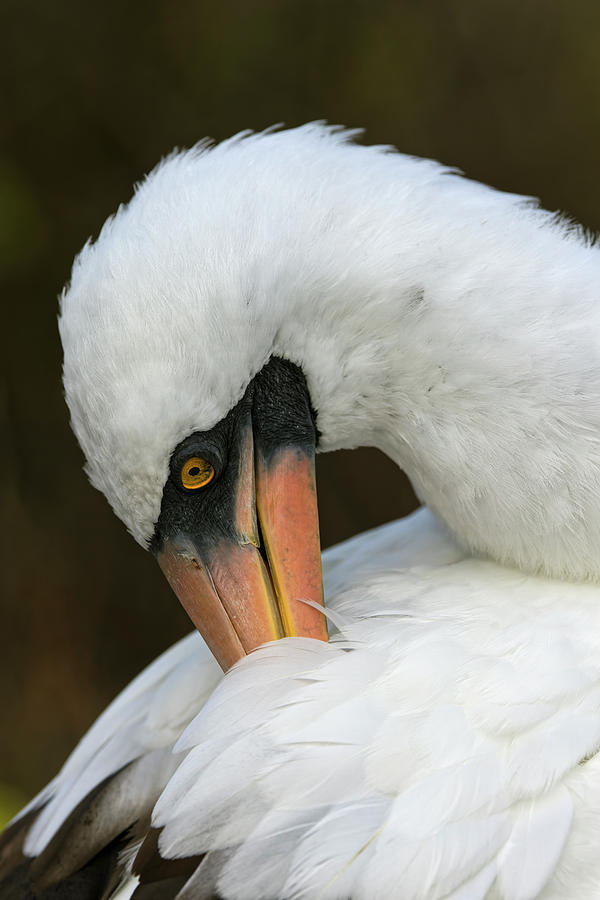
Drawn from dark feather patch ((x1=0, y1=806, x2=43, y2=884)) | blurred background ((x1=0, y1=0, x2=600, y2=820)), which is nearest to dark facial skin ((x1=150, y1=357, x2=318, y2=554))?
dark feather patch ((x1=0, y1=806, x2=43, y2=884))

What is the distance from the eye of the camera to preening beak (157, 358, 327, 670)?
1827 millimetres

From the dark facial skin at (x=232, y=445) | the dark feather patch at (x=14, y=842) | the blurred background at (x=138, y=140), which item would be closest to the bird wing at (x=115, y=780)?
the dark feather patch at (x=14, y=842)

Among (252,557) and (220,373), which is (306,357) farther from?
(252,557)

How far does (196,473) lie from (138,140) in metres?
3.10

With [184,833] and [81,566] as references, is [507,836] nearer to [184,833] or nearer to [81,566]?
[184,833]

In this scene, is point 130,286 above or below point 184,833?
above

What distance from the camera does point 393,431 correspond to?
6.33 ft

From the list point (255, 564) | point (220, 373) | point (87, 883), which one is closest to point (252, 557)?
point (255, 564)

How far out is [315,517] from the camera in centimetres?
190

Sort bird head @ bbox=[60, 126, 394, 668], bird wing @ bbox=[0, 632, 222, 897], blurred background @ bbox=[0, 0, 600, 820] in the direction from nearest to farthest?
bird head @ bbox=[60, 126, 394, 668], bird wing @ bbox=[0, 632, 222, 897], blurred background @ bbox=[0, 0, 600, 820]

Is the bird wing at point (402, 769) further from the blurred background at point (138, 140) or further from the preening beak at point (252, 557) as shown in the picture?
the blurred background at point (138, 140)

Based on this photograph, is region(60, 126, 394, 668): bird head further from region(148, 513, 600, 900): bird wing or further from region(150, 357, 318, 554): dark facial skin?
region(148, 513, 600, 900): bird wing

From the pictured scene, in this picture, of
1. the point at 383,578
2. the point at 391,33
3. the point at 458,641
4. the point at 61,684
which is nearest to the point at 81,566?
the point at 61,684

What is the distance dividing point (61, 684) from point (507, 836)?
3496 mm
